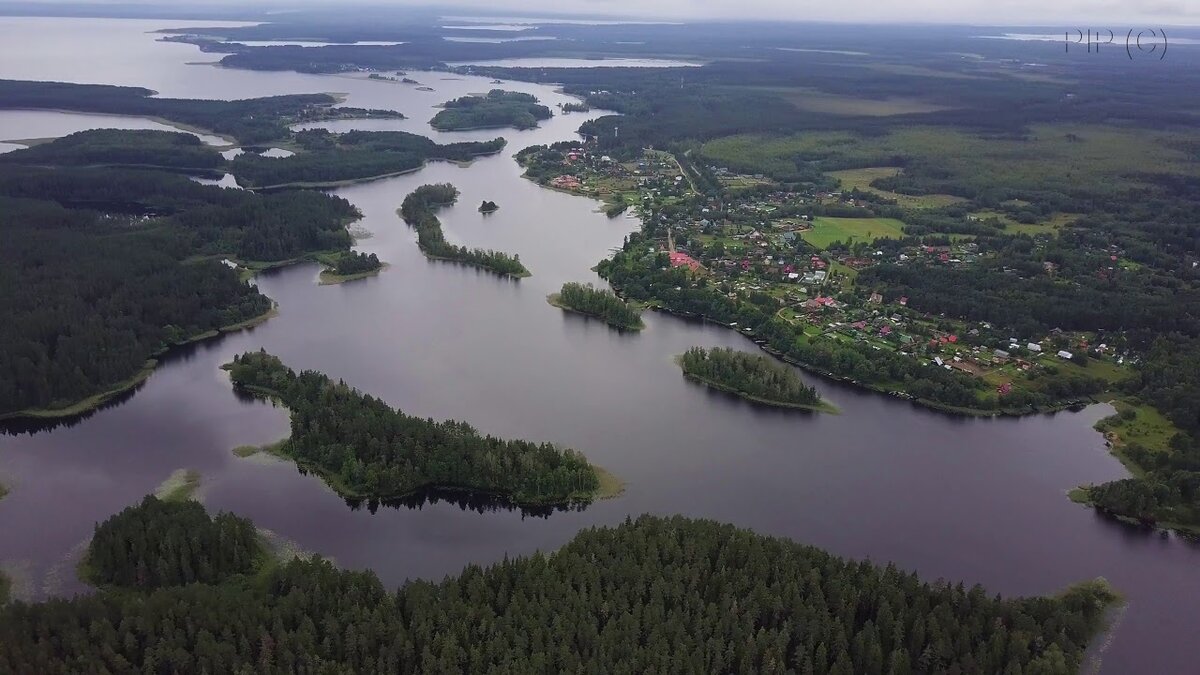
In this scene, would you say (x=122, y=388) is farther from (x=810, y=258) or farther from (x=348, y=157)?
(x=348, y=157)

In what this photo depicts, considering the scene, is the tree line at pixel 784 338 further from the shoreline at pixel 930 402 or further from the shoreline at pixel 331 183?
the shoreline at pixel 331 183

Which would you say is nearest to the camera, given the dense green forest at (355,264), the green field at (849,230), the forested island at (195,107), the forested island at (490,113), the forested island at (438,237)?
the dense green forest at (355,264)

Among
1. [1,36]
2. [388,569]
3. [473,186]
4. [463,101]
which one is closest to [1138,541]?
[388,569]

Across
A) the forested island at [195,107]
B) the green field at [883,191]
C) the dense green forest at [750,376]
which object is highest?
the forested island at [195,107]

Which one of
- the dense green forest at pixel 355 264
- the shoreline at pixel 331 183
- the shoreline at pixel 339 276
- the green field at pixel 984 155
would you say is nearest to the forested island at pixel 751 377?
the shoreline at pixel 339 276

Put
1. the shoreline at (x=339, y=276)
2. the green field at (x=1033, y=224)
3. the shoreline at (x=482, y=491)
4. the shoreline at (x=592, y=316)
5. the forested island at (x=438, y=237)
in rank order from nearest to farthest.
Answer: the shoreline at (x=482, y=491) < the shoreline at (x=592, y=316) < the shoreline at (x=339, y=276) < the forested island at (x=438, y=237) < the green field at (x=1033, y=224)

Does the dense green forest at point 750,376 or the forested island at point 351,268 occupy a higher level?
the forested island at point 351,268

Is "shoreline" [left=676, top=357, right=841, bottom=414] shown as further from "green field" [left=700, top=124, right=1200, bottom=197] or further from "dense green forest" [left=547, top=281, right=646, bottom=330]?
"green field" [left=700, top=124, right=1200, bottom=197]

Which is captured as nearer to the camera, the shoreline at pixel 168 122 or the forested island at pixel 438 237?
the forested island at pixel 438 237
